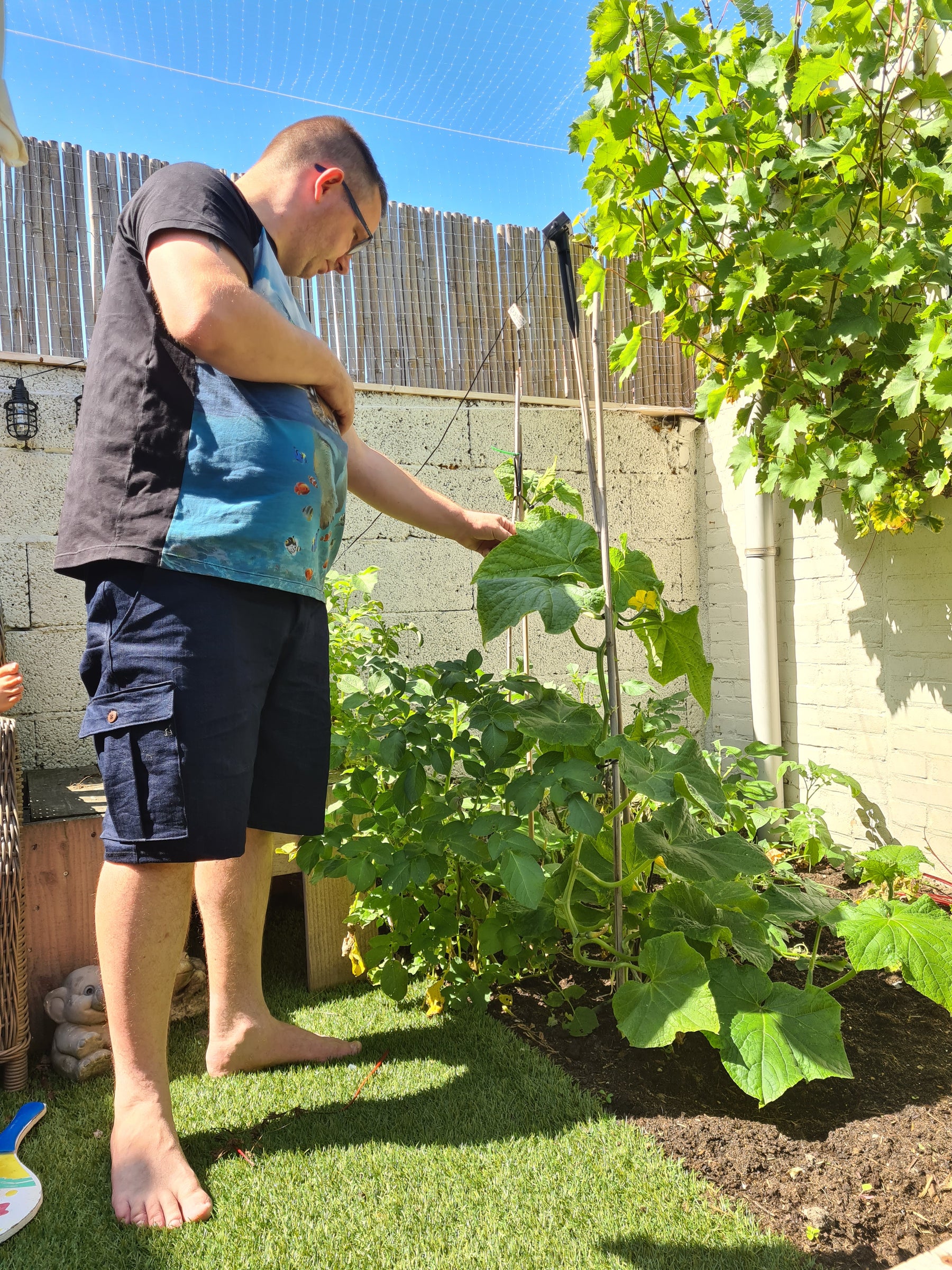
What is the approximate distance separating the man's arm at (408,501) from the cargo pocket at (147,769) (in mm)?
675

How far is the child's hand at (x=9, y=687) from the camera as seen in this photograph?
62.7 inches

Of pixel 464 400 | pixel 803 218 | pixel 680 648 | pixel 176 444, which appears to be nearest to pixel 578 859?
pixel 680 648

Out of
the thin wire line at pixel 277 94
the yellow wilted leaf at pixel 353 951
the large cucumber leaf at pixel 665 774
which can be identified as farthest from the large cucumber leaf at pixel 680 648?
the thin wire line at pixel 277 94

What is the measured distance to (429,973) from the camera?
5.71ft

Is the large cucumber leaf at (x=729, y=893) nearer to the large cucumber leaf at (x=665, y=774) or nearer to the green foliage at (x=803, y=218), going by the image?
the large cucumber leaf at (x=665, y=774)

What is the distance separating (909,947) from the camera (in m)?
1.18

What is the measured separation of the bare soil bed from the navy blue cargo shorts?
0.76 meters

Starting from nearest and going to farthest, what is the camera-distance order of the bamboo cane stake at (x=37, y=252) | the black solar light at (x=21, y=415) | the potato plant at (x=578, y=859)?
1. the potato plant at (x=578, y=859)
2. the black solar light at (x=21, y=415)
3. the bamboo cane stake at (x=37, y=252)

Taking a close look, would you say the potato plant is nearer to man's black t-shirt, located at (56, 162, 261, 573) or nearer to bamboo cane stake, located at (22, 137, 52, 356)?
man's black t-shirt, located at (56, 162, 261, 573)

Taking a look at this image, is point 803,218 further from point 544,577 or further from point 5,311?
point 5,311

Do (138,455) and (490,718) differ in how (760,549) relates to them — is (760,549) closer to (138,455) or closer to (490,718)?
(490,718)

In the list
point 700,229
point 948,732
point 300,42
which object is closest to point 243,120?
point 300,42

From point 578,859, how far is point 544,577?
51 centimetres

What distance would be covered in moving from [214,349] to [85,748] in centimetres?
154
